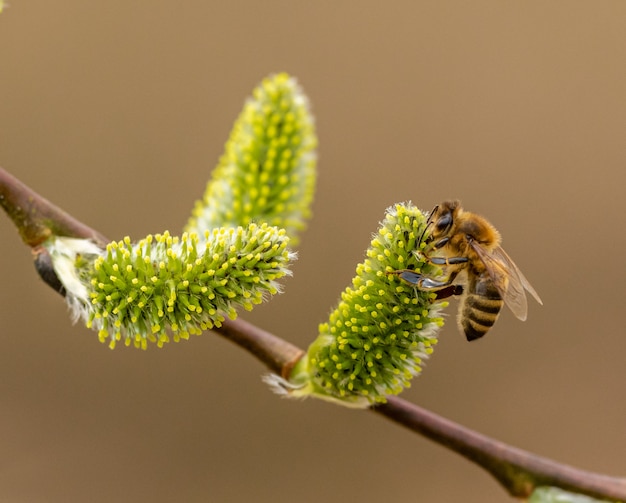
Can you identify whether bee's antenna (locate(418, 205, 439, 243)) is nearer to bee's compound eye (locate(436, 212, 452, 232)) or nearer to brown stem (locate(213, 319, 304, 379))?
bee's compound eye (locate(436, 212, 452, 232))

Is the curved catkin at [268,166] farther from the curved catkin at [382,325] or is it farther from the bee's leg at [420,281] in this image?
the bee's leg at [420,281]

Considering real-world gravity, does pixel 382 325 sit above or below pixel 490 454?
above

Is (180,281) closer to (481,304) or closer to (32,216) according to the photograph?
(32,216)

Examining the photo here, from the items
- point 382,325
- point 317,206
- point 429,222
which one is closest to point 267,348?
point 382,325

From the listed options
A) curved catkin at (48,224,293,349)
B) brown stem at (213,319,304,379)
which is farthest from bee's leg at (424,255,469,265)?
brown stem at (213,319,304,379)

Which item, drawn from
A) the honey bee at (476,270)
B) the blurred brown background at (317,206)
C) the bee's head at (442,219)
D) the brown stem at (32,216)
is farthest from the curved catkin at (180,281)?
the blurred brown background at (317,206)

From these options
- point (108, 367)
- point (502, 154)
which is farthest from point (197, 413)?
point (502, 154)

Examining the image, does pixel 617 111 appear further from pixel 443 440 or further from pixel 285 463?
pixel 443 440
